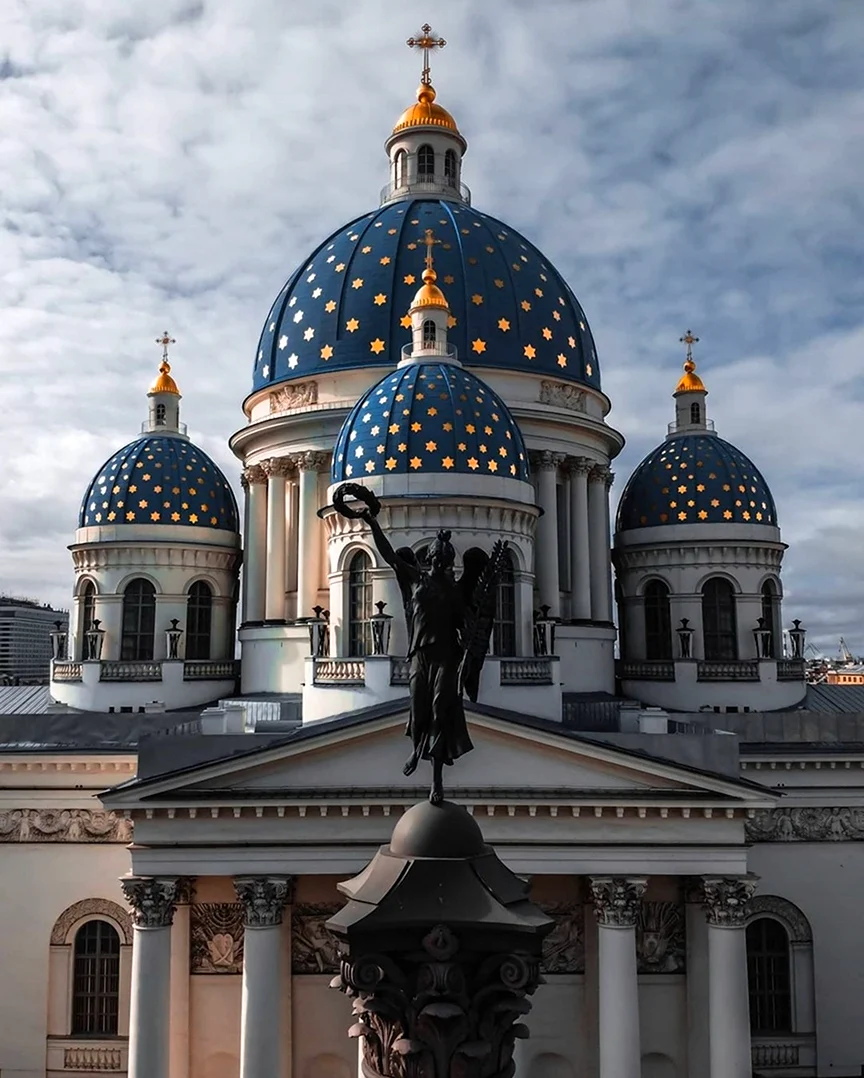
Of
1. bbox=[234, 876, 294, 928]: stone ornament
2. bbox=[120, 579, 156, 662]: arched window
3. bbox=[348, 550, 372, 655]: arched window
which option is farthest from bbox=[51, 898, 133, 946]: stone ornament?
bbox=[348, 550, 372, 655]: arched window

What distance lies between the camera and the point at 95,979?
84.6ft

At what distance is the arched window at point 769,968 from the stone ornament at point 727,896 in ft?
21.7

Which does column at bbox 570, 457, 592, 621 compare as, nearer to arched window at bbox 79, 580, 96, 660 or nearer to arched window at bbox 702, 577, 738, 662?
arched window at bbox 702, 577, 738, 662

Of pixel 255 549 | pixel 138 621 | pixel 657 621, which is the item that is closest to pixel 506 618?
pixel 657 621

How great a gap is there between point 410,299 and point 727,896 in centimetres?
2082

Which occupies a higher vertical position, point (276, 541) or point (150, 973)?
point (276, 541)

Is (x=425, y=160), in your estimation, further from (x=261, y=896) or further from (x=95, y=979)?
(x=95, y=979)

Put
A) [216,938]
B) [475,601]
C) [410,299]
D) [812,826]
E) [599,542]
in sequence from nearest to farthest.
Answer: [475,601] → [216,938] → [812,826] → [410,299] → [599,542]

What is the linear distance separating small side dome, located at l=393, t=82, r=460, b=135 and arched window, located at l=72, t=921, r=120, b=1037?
3051 centimetres

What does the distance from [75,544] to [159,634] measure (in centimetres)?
435

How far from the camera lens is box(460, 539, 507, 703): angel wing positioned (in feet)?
29.9

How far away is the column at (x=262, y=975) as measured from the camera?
19.5 meters

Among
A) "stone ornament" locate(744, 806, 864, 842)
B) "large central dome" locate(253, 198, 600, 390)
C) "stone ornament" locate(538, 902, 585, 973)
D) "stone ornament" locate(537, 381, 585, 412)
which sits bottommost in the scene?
"stone ornament" locate(538, 902, 585, 973)

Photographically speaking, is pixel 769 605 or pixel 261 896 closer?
pixel 261 896
